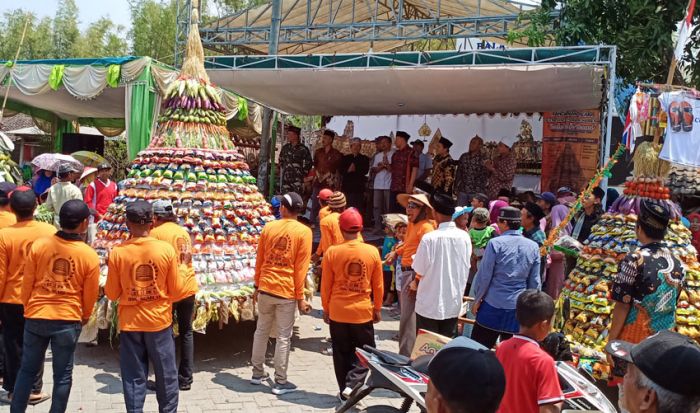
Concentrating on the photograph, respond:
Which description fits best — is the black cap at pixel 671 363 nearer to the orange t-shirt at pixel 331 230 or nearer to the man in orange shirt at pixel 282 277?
the man in orange shirt at pixel 282 277

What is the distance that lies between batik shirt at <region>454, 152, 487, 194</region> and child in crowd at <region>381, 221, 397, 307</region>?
366 cm

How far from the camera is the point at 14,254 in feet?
16.5

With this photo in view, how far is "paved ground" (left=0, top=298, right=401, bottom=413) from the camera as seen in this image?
5.44m

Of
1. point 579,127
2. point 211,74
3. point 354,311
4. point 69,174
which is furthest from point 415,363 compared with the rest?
point 579,127

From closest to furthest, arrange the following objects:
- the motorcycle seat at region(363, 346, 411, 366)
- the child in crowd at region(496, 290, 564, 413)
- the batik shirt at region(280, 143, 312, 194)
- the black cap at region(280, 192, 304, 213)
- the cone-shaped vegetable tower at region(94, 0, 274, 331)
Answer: the child in crowd at region(496, 290, 564, 413) → the motorcycle seat at region(363, 346, 411, 366) → the black cap at region(280, 192, 304, 213) → the cone-shaped vegetable tower at region(94, 0, 274, 331) → the batik shirt at region(280, 143, 312, 194)

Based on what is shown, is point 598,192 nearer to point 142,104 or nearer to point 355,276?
point 355,276

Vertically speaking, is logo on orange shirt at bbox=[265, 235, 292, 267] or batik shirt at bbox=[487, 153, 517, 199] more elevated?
batik shirt at bbox=[487, 153, 517, 199]

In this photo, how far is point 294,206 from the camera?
19.5 feet

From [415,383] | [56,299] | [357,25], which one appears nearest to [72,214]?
[56,299]

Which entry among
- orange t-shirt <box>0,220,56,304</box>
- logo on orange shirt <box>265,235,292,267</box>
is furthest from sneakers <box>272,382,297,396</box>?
orange t-shirt <box>0,220,56,304</box>

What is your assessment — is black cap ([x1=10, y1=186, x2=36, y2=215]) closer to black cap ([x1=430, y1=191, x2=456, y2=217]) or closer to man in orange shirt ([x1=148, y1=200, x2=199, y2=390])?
man in orange shirt ([x1=148, y1=200, x2=199, y2=390])

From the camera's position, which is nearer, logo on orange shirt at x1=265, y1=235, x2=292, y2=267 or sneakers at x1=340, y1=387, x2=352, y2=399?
sneakers at x1=340, y1=387, x2=352, y2=399

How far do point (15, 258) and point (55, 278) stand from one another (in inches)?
31.8

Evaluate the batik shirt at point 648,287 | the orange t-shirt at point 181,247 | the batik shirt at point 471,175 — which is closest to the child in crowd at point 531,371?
the batik shirt at point 648,287
